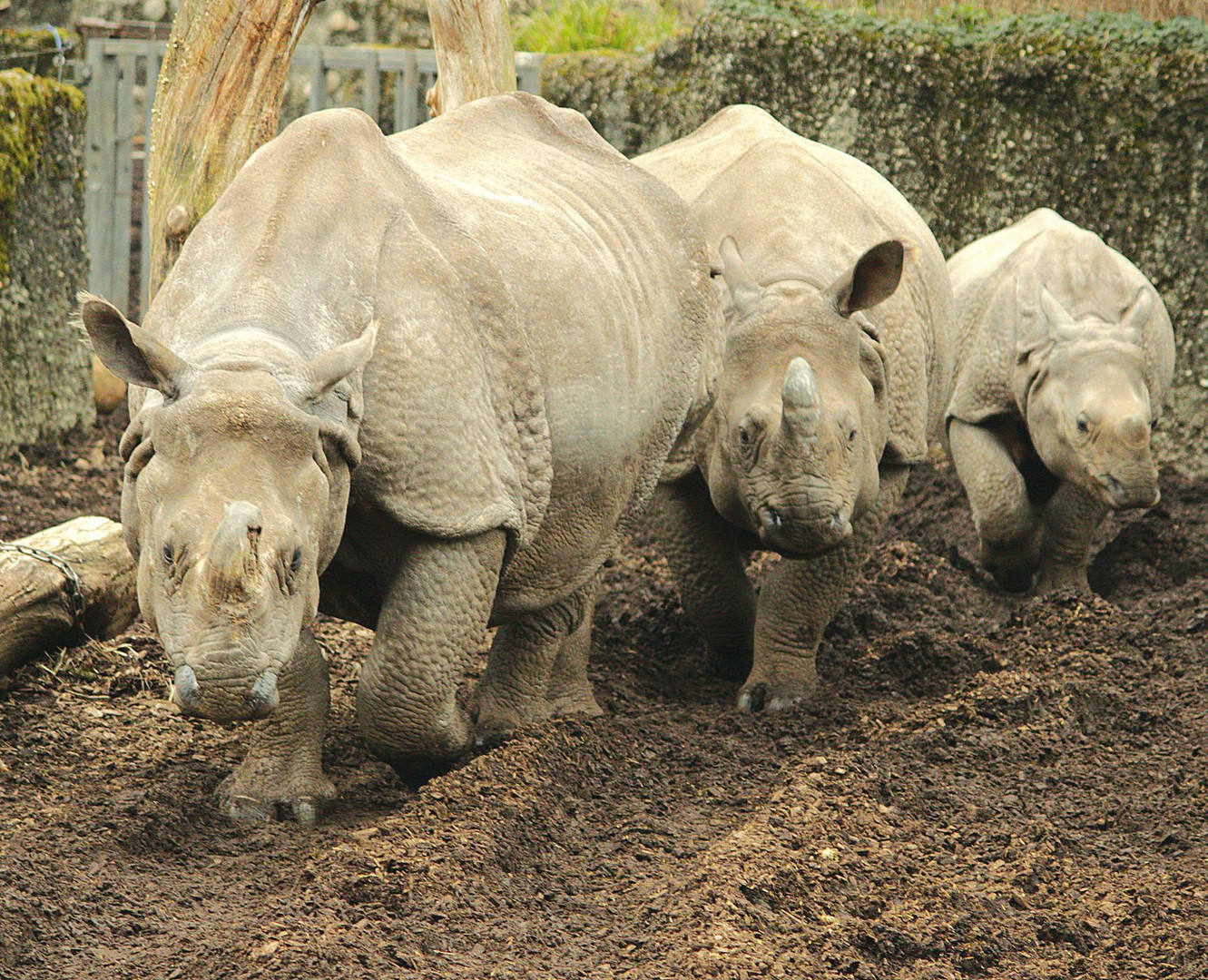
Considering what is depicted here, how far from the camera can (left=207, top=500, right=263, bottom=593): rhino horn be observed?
3350mm

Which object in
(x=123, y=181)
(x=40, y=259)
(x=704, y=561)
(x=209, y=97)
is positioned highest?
(x=209, y=97)

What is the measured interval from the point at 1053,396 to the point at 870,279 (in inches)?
90.9

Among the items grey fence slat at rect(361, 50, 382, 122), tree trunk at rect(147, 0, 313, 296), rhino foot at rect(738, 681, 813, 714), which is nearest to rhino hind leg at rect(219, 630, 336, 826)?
rhino foot at rect(738, 681, 813, 714)

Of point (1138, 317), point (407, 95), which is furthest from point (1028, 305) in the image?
point (407, 95)

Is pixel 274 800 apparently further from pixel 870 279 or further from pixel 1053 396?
pixel 1053 396

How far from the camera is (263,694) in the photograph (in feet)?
11.4

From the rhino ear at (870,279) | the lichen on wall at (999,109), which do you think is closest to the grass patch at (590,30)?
the lichen on wall at (999,109)

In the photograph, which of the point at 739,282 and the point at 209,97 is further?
the point at 209,97

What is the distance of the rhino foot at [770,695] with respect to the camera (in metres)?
5.96

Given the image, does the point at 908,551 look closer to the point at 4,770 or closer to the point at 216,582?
the point at 4,770

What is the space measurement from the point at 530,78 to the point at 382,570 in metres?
6.28

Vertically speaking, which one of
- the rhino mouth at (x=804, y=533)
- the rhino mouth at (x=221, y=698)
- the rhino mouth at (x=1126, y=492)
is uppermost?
the rhino mouth at (x=221, y=698)

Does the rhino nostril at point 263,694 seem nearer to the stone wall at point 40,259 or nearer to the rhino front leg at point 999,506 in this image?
the rhino front leg at point 999,506

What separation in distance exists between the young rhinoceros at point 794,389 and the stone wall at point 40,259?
3212 millimetres
